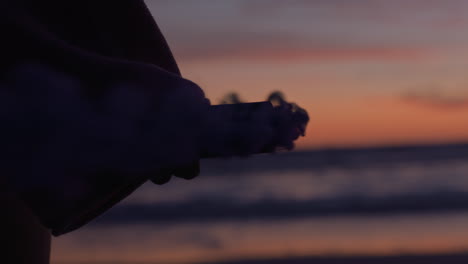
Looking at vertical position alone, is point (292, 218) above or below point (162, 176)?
above

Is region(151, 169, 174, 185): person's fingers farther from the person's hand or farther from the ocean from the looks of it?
the ocean

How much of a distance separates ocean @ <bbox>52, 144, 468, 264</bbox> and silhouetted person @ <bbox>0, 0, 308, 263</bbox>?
1007mm

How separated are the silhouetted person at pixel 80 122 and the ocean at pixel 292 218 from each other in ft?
3.30

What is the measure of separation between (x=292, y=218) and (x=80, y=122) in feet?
12.3

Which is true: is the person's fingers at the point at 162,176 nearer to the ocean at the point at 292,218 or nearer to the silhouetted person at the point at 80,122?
the silhouetted person at the point at 80,122

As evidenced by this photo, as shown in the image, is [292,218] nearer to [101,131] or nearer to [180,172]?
[180,172]

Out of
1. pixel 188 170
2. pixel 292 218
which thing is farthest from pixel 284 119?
pixel 292 218

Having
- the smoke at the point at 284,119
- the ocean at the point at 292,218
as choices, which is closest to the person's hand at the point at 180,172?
the smoke at the point at 284,119

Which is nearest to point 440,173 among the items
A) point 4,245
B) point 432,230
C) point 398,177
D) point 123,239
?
point 398,177

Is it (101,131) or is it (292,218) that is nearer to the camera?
(101,131)

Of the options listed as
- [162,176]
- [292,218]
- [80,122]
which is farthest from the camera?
[292,218]

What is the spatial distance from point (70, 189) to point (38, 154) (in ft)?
0.18

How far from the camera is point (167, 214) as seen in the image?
4805mm

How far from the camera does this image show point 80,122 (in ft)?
2.37
